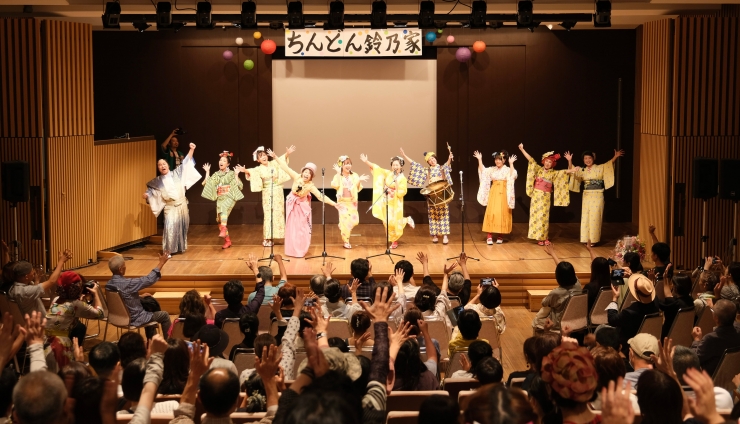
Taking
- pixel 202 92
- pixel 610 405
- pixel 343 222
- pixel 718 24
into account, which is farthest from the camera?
pixel 202 92

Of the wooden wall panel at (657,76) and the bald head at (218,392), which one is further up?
the wooden wall panel at (657,76)

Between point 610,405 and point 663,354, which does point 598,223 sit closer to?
point 663,354

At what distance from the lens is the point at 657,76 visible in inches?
442

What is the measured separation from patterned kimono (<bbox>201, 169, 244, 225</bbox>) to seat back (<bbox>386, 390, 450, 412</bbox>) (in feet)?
25.1

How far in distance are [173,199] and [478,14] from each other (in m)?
4.39

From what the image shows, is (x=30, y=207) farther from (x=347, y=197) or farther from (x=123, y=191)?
(x=347, y=197)

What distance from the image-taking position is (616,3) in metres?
11.3

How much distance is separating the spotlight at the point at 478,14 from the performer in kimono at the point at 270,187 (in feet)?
10.2

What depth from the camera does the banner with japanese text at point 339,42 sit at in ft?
43.2

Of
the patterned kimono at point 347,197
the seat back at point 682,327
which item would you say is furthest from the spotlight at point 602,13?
the seat back at point 682,327

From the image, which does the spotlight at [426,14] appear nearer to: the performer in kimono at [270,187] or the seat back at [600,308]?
the performer in kimono at [270,187]

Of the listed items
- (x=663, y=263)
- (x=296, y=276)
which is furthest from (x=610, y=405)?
(x=296, y=276)

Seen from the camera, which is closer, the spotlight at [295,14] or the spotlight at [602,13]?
the spotlight at [295,14]

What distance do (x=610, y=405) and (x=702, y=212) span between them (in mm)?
8787
